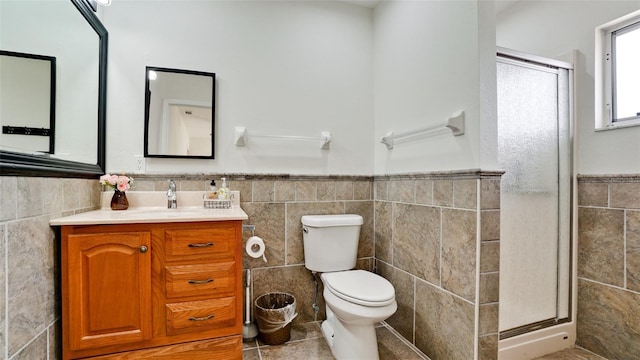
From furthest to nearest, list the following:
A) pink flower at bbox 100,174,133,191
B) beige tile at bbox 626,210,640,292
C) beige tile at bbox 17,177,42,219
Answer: pink flower at bbox 100,174,133,191, beige tile at bbox 626,210,640,292, beige tile at bbox 17,177,42,219

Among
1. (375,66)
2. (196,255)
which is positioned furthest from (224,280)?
(375,66)

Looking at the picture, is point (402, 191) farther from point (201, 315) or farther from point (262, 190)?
point (201, 315)

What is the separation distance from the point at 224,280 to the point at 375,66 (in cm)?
200

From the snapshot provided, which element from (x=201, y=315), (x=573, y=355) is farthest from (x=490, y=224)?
(x=201, y=315)

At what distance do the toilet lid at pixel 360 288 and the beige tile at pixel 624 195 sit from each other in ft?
4.71

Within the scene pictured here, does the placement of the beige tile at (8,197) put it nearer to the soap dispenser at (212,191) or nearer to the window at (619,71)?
the soap dispenser at (212,191)

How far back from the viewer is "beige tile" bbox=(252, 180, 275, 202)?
6.81 ft

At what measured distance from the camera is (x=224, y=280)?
1451 millimetres

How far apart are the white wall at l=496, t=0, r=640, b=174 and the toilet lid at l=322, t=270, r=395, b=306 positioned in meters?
1.53

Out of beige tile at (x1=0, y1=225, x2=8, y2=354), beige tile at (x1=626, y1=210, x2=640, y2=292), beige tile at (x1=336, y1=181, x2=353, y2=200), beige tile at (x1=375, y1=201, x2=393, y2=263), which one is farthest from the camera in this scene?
beige tile at (x1=336, y1=181, x2=353, y2=200)

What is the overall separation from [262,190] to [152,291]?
944 mm

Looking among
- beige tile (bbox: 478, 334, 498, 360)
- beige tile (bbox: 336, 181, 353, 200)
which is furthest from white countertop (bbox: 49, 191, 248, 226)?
beige tile (bbox: 478, 334, 498, 360)

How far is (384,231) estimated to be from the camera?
2.24 meters

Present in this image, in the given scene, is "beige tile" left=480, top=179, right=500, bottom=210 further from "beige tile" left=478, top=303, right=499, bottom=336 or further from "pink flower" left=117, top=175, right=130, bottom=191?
"pink flower" left=117, top=175, right=130, bottom=191
